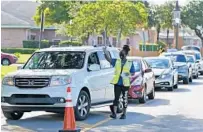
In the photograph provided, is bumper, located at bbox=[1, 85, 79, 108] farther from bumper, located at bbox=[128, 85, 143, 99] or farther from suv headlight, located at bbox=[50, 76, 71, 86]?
bumper, located at bbox=[128, 85, 143, 99]

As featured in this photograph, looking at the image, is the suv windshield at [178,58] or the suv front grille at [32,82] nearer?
the suv front grille at [32,82]

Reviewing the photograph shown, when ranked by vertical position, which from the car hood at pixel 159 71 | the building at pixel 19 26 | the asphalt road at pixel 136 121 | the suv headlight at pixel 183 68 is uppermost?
the building at pixel 19 26

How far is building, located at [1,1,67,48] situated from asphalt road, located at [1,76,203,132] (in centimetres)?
4804

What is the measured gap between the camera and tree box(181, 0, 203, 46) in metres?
75.1

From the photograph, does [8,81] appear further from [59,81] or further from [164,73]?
[164,73]

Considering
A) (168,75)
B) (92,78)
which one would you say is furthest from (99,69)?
(168,75)

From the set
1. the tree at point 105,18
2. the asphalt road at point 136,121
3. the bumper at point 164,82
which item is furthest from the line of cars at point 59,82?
the tree at point 105,18

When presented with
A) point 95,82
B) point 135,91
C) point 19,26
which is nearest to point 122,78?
point 95,82

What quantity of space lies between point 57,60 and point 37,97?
1.60 metres

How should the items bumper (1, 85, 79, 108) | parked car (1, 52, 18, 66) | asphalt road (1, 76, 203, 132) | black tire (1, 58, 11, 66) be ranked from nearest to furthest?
1. asphalt road (1, 76, 203, 132)
2. bumper (1, 85, 79, 108)
3. black tire (1, 58, 11, 66)
4. parked car (1, 52, 18, 66)

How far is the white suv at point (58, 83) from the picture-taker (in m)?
13.2

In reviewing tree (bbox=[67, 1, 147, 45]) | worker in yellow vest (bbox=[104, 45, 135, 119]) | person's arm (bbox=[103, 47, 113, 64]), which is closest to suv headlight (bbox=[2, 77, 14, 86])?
worker in yellow vest (bbox=[104, 45, 135, 119])

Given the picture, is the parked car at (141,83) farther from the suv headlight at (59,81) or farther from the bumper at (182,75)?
the bumper at (182,75)

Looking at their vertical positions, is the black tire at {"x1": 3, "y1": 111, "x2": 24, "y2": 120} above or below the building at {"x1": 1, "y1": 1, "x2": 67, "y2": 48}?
below
